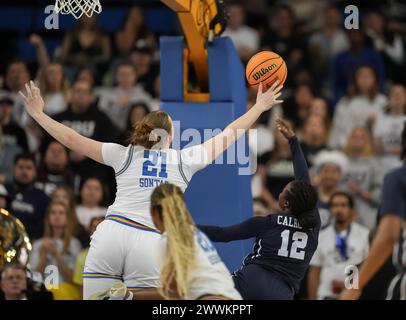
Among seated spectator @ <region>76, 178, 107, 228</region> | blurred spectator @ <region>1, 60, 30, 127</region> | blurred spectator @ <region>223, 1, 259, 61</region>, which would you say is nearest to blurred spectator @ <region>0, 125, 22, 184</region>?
blurred spectator @ <region>1, 60, 30, 127</region>

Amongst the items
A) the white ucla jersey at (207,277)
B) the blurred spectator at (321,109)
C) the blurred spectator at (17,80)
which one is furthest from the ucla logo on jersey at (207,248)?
the blurred spectator at (17,80)

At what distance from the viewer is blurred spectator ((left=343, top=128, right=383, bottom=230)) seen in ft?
38.8

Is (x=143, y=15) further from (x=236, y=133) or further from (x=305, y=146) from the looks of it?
(x=236, y=133)

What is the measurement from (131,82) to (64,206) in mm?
2830

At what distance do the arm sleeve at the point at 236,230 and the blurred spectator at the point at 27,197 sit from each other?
4.03 m

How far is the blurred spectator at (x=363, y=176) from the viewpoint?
11.8 metres

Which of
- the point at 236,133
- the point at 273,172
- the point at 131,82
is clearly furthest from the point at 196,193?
the point at 131,82

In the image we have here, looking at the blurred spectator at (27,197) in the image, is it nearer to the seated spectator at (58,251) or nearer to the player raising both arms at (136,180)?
the seated spectator at (58,251)

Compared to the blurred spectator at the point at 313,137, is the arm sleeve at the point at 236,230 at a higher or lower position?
lower

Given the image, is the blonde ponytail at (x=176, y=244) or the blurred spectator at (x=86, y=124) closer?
Result: the blonde ponytail at (x=176, y=244)

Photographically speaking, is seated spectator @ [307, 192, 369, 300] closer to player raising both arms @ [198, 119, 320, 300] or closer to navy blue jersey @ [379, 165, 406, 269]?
player raising both arms @ [198, 119, 320, 300]

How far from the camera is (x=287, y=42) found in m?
14.1

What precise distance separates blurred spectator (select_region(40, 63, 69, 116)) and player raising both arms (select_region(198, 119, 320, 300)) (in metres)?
6.01

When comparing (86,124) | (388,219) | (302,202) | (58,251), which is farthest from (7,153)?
(388,219)
